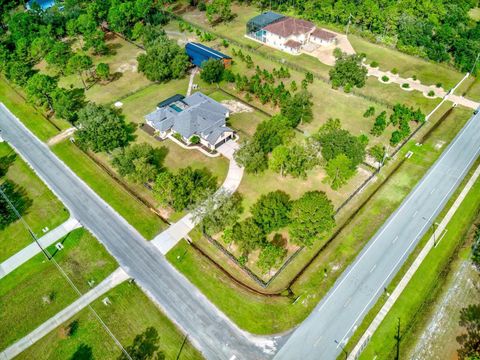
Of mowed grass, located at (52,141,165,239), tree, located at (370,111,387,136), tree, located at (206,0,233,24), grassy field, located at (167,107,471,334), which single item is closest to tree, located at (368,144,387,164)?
grassy field, located at (167,107,471,334)

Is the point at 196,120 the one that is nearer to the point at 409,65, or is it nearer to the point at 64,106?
the point at 64,106

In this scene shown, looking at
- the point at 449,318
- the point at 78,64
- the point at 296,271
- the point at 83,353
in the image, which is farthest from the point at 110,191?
the point at 449,318

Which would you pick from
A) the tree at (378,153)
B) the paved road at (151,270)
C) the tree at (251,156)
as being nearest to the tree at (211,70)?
the tree at (251,156)

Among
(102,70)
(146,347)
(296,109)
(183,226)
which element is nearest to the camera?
(146,347)

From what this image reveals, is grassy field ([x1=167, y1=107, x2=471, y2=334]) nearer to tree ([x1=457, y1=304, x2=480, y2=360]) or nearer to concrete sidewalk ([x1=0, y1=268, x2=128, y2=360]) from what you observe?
concrete sidewalk ([x1=0, y1=268, x2=128, y2=360])

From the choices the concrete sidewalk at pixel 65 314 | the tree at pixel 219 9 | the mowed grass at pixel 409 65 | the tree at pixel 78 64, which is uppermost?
the tree at pixel 219 9

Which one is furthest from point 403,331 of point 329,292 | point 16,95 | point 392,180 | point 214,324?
point 16,95

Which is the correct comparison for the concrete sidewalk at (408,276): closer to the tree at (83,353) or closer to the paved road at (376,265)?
the paved road at (376,265)
